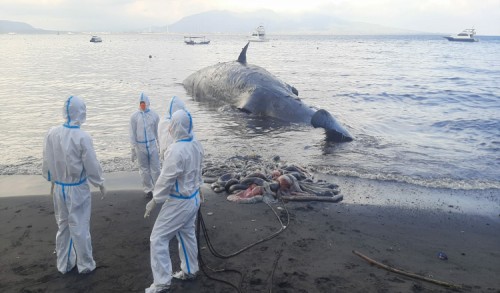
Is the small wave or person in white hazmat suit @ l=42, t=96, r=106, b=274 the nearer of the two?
person in white hazmat suit @ l=42, t=96, r=106, b=274

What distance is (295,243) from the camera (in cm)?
718

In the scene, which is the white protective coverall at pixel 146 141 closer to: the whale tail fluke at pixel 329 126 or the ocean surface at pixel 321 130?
the ocean surface at pixel 321 130

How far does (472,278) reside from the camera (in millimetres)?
6230

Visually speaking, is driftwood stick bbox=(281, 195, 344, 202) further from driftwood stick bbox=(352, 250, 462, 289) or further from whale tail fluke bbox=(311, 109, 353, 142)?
whale tail fluke bbox=(311, 109, 353, 142)

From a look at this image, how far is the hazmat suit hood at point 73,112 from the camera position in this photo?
5.77 metres

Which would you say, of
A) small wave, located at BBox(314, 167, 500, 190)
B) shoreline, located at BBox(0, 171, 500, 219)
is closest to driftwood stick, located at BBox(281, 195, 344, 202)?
shoreline, located at BBox(0, 171, 500, 219)

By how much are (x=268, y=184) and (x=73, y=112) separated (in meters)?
4.85

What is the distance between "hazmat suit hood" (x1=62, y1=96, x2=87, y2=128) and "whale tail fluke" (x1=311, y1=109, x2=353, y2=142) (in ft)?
32.7

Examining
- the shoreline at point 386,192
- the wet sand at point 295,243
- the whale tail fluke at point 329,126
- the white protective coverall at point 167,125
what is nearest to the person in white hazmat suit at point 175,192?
the wet sand at point 295,243

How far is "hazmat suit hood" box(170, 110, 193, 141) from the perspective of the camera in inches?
214

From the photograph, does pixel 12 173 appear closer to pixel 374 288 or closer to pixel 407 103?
pixel 374 288

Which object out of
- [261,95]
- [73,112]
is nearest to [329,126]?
[261,95]

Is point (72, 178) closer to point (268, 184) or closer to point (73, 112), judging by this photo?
point (73, 112)

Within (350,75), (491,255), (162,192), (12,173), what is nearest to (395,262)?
(491,255)
